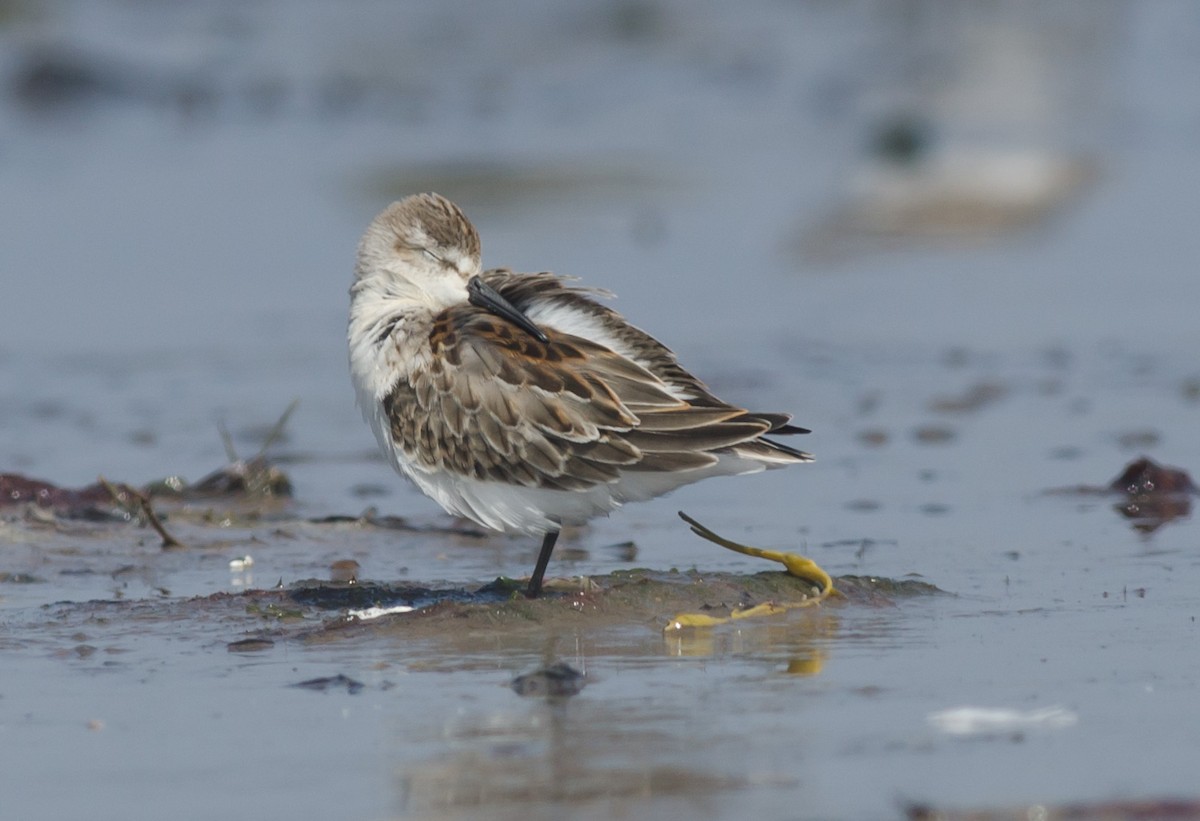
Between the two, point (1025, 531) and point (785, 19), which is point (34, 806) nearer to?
point (1025, 531)

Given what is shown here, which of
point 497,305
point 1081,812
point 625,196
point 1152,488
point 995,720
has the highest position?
point 625,196

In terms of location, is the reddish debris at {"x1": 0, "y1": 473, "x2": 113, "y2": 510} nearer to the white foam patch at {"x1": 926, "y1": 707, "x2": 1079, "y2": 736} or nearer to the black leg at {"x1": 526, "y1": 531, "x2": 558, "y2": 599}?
the black leg at {"x1": 526, "y1": 531, "x2": 558, "y2": 599}

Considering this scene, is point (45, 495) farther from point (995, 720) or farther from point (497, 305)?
point (995, 720)

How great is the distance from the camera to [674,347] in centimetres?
920

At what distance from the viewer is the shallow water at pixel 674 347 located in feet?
13.0

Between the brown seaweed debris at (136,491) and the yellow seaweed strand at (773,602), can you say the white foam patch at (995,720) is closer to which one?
the yellow seaweed strand at (773,602)

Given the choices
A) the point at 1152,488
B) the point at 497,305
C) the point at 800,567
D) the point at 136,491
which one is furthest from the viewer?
the point at 1152,488

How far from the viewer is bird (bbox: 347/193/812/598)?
5281mm

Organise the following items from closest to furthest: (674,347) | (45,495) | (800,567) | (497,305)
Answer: (800,567), (497,305), (45,495), (674,347)

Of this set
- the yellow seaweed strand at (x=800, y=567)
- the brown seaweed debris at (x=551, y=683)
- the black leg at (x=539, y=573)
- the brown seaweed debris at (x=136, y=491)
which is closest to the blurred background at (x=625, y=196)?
the brown seaweed debris at (x=136, y=491)

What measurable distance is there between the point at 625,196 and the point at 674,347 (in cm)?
404

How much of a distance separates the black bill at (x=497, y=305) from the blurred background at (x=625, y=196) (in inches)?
59.8

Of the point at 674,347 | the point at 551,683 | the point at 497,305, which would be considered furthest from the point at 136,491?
the point at 674,347

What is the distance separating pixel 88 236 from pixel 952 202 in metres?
5.56
